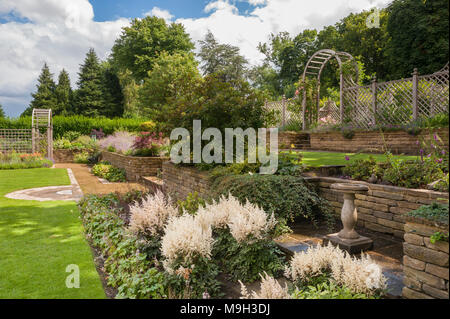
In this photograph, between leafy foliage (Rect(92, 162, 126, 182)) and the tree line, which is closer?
leafy foliage (Rect(92, 162, 126, 182))

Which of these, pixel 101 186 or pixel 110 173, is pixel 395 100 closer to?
pixel 101 186

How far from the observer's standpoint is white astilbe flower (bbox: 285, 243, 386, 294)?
2.16 metres

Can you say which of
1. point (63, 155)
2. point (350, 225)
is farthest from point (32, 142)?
point (350, 225)

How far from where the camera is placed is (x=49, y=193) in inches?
314

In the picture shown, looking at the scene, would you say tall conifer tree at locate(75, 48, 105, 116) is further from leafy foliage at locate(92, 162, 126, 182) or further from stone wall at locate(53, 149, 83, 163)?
leafy foliage at locate(92, 162, 126, 182)

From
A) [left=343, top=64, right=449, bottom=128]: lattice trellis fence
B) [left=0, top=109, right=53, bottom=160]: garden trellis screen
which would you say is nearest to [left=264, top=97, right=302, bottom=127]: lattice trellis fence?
[left=343, top=64, right=449, bottom=128]: lattice trellis fence

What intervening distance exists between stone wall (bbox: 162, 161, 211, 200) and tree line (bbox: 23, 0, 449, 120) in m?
7.49

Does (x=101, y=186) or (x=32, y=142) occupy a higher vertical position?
(x=32, y=142)

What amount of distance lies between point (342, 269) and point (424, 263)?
603 mm

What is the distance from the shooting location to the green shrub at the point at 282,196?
400 cm

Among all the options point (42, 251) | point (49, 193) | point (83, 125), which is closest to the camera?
point (42, 251)

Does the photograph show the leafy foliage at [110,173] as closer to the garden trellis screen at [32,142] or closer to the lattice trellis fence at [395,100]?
the garden trellis screen at [32,142]

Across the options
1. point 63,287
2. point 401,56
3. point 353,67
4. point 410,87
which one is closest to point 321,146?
point 410,87

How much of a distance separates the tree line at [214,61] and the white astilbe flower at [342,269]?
12.9m
